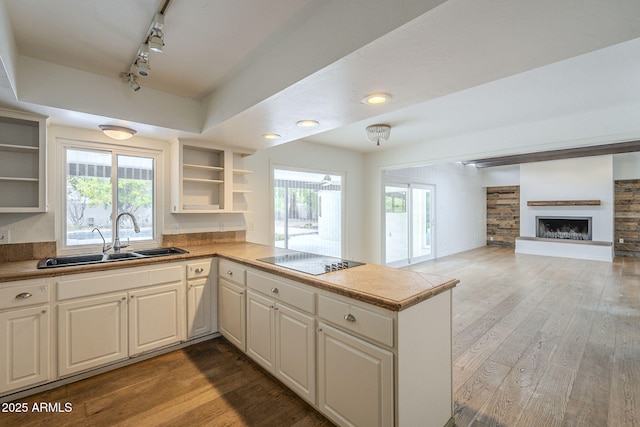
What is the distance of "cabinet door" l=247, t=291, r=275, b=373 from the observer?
2162 millimetres

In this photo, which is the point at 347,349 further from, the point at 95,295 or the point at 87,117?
the point at 87,117

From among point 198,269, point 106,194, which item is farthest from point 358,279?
point 106,194

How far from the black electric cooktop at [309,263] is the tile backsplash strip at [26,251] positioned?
1958 mm

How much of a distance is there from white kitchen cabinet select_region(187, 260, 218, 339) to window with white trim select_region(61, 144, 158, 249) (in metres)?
0.80

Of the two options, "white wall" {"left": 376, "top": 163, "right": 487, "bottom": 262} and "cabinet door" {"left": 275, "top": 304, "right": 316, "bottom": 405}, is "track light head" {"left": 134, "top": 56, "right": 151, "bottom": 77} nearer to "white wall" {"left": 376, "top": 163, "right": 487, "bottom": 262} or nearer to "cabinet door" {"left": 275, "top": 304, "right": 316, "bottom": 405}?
"cabinet door" {"left": 275, "top": 304, "right": 316, "bottom": 405}

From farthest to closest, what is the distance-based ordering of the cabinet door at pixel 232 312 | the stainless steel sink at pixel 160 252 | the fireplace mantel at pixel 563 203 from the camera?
the fireplace mantel at pixel 563 203 < the stainless steel sink at pixel 160 252 < the cabinet door at pixel 232 312

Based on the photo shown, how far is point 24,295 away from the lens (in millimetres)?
2004

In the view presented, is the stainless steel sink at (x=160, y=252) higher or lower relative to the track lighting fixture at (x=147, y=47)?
lower

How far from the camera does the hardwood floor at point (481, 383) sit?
185cm

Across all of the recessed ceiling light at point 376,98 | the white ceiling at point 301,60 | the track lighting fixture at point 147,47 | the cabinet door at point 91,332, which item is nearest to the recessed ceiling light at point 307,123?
the white ceiling at point 301,60

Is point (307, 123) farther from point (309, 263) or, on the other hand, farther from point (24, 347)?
point (24, 347)

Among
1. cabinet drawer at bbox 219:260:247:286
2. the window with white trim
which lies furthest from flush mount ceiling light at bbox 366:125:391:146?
the window with white trim

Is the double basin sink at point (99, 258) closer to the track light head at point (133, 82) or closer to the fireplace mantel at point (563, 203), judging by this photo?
the track light head at point (133, 82)

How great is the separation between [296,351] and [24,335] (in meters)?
1.95
